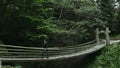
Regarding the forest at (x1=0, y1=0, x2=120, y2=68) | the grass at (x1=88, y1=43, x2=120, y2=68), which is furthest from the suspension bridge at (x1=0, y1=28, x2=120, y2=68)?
the forest at (x1=0, y1=0, x2=120, y2=68)

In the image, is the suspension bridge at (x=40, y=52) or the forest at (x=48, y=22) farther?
the forest at (x=48, y=22)

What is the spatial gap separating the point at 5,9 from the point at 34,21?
5.59 feet

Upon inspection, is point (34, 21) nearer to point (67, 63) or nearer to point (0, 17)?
point (0, 17)

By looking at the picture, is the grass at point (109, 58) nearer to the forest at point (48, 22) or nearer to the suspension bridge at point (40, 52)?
the forest at point (48, 22)

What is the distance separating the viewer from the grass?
13.9 metres

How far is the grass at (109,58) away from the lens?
1390 cm

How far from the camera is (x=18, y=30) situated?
573 inches

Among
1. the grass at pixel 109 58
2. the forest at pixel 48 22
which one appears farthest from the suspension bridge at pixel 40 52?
the forest at pixel 48 22

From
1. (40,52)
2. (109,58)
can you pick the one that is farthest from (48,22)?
(109,58)

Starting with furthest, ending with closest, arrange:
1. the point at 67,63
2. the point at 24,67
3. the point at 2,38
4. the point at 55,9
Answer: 1. the point at 55,9
2. the point at 67,63
3. the point at 2,38
4. the point at 24,67

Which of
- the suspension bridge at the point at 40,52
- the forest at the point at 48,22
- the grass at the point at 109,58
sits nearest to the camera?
the suspension bridge at the point at 40,52

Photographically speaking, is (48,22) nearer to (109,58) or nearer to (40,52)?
(40,52)

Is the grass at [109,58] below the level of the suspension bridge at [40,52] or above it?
below

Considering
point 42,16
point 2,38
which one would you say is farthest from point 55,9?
point 2,38
